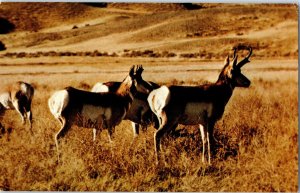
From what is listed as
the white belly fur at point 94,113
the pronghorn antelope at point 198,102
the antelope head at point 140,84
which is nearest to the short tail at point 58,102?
the white belly fur at point 94,113

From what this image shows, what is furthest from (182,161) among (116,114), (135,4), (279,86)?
(135,4)

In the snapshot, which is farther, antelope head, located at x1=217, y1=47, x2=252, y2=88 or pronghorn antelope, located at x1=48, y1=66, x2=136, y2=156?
antelope head, located at x1=217, y1=47, x2=252, y2=88

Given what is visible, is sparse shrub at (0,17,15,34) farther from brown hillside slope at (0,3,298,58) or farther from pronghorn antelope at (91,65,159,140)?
pronghorn antelope at (91,65,159,140)

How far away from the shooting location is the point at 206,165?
8.10 meters

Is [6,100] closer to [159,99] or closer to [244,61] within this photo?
[159,99]

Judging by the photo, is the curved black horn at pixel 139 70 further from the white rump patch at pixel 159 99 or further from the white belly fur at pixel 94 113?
the white belly fur at pixel 94 113

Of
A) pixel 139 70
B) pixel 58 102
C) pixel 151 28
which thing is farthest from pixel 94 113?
pixel 151 28

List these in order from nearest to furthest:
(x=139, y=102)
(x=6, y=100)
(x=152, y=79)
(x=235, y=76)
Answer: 1. (x=235, y=76)
2. (x=139, y=102)
3. (x=152, y=79)
4. (x=6, y=100)

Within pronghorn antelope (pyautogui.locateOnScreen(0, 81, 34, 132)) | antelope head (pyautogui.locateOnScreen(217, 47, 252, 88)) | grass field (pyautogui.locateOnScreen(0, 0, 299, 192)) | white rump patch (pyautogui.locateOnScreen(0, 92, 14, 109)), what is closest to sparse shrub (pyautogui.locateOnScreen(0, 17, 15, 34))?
grass field (pyautogui.locateOnScreen(0, 0, 299, 192))

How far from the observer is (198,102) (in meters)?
7.91

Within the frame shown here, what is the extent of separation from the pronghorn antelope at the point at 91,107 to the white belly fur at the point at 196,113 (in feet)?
2.41

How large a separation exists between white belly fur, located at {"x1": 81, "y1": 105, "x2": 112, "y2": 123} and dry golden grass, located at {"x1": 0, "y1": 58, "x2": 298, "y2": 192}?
0.86 ft

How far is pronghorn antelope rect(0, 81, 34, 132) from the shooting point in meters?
8.43

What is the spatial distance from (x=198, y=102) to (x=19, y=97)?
2389 millimetres
